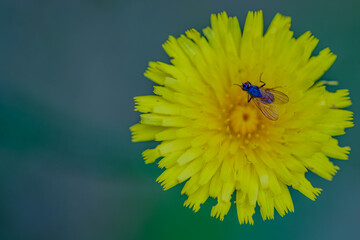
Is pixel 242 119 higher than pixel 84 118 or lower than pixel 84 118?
lower

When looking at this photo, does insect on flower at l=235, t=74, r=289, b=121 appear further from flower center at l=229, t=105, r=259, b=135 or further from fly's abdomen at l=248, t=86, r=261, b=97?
flower center at l=229, t=105, r=259, b=135

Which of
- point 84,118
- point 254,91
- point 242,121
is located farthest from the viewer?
point 84,118

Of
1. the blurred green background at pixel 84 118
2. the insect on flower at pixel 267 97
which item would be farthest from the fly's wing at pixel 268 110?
the blurred green background at pixel 84 118

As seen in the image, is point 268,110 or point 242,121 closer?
point 268,110

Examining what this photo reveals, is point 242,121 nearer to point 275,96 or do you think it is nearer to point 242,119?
point 242,119

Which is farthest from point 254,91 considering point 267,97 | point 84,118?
point 84,118

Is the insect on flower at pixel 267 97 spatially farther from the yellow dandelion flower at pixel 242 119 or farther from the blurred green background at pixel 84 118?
the blurred green background at pixel 84 118
